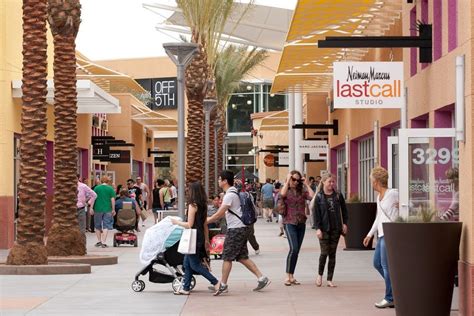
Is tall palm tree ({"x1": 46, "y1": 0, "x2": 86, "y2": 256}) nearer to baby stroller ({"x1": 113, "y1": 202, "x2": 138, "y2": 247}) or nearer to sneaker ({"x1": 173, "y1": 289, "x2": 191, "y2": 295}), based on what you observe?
baby stroller ({"x1": 113, "y1": 202, "x2": 138, "y2": 247})

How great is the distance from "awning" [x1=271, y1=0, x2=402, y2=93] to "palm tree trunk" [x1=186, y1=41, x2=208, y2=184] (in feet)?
14.1

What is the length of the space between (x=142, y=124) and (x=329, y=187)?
44.8 meters

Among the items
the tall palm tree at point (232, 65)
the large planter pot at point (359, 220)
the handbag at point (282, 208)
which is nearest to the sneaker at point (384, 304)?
the handbag at point (282, 208)

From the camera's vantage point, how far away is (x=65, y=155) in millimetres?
24156

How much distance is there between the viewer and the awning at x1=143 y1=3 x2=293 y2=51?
52.2 metres

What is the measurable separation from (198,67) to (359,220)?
13491mm

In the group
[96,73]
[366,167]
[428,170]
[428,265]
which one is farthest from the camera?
[96,73]

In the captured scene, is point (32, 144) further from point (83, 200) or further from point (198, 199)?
point (83, 200)

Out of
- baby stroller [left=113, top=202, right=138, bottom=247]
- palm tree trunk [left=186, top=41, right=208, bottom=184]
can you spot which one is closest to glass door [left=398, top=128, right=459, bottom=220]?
baby stroller [left=113, top=202, right=138, bottom=247]

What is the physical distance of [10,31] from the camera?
2875 cm

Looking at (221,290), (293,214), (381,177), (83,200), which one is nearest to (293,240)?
(293,214)

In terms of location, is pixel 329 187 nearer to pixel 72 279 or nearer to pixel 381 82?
pixel 381 82

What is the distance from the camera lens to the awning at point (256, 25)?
2056 inches

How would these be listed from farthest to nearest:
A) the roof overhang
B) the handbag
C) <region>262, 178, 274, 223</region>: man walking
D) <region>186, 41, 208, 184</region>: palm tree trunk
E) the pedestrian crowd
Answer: the roof overhang < <region>262, 178, 274, 223</region>: man walking < <region>186, 41, 208, 184</region>: palm tree trunk < the handbag < the pedestrian crowd
